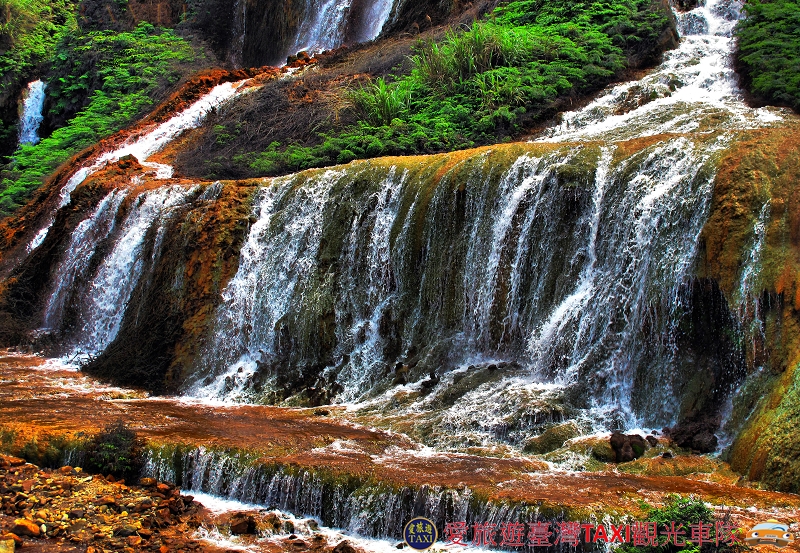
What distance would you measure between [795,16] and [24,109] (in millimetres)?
22729

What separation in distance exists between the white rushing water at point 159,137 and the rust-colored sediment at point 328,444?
7.54 m

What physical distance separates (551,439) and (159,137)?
14.9 m

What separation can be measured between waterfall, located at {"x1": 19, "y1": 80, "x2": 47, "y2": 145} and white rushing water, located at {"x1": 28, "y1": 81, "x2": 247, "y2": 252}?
7.87 metres

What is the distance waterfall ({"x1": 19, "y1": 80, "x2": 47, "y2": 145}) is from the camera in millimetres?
26531

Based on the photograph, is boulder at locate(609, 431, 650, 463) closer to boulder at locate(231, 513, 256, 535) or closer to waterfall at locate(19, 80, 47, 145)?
boulder at locate(231, 513, 256, 535)

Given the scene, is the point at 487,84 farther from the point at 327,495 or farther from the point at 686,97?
the point at 327,495

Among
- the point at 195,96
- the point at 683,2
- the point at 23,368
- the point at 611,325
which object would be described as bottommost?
the point at 23,368

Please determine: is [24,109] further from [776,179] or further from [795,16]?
[776,179]

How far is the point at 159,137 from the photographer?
20234mm

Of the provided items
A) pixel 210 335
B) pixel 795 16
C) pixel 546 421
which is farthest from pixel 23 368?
pixel 795 16

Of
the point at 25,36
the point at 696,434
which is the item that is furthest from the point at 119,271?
the point at 25,36

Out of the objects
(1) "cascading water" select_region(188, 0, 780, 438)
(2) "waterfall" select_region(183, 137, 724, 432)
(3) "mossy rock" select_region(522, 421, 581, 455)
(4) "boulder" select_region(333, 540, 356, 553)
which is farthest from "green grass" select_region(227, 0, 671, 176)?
(4) "boulder" select_region(333, 540, 356, 553)

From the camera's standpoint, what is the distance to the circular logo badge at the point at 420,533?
6.93 meters

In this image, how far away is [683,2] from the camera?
58.4ft
